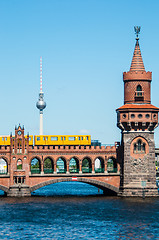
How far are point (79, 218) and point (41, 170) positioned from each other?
36600 millimetres

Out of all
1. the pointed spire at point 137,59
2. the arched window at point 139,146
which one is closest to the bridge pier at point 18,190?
the arched window at point 139,146

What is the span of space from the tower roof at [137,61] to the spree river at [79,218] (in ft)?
99.1

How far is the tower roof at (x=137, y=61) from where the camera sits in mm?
127125

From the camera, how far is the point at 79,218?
93062 mm

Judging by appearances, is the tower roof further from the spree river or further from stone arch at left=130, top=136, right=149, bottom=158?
the spree river

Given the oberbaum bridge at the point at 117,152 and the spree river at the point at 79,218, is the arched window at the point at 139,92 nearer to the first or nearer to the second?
the oberbaum bridge at the point at 117,152

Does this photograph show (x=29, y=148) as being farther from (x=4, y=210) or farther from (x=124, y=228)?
(x=124, y=228)

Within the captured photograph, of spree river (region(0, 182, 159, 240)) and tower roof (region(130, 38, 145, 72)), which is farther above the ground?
tower roof (region(130, 38, 145, 72))

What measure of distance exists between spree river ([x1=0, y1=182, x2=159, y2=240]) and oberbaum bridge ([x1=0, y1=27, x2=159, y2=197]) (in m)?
5.21

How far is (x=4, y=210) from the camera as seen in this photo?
102 meters

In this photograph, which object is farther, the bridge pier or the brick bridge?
the brick bridge

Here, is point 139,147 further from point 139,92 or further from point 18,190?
point 18,190

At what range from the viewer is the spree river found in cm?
7919

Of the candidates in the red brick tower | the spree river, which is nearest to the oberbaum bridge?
the red brick tower
